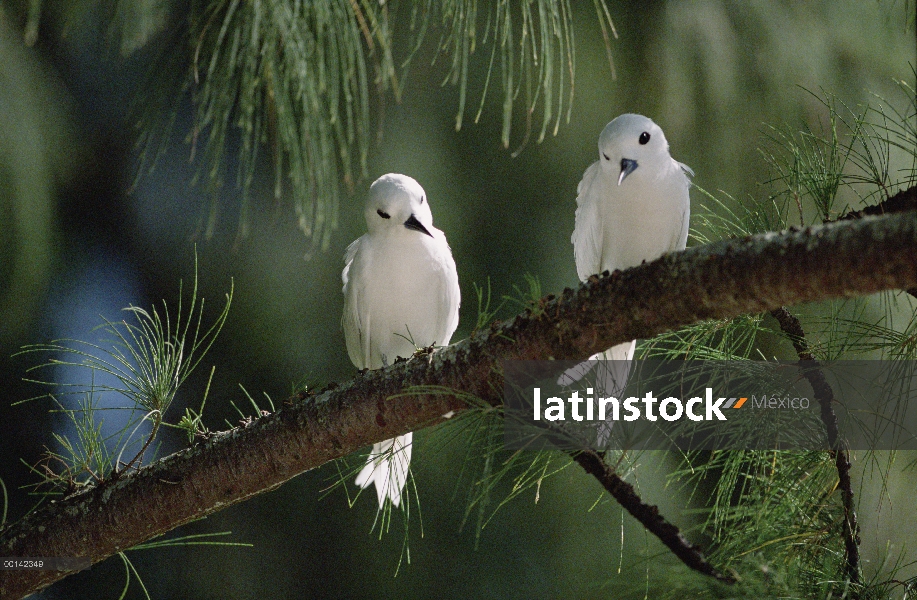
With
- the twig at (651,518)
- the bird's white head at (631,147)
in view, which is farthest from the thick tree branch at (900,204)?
the bird's white head at (631,147)

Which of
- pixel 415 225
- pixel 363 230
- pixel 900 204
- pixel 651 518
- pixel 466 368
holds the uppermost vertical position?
pixel 363 230

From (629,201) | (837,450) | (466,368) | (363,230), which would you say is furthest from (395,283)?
(837,450)

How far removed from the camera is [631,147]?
1422mm

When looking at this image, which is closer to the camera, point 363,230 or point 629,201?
point 629,201

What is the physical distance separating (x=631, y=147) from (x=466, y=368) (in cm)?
63

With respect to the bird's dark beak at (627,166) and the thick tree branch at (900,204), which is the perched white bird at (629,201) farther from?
the thick tree branch at (900,204)

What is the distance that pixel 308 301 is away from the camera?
2.29 m

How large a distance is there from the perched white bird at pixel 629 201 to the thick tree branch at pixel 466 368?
47cm

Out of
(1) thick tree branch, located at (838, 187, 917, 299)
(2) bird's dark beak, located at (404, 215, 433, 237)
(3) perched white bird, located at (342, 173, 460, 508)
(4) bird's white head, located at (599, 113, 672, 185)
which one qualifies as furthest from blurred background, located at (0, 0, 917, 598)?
(1) thick tree branch, located at (838, 187, 917, 299)

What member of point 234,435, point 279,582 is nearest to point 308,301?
point 279,582

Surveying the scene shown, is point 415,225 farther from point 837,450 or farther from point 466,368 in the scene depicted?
point 837,450

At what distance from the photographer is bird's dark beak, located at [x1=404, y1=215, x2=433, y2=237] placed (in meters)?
1.58

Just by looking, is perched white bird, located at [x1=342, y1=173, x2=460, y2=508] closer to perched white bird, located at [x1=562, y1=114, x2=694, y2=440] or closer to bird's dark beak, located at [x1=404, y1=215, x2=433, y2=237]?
bird's dark beak, located at [x1=404, y1=215, x2=433, y2=237]

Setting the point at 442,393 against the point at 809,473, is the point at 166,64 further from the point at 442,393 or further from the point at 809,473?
the point at 809,473
